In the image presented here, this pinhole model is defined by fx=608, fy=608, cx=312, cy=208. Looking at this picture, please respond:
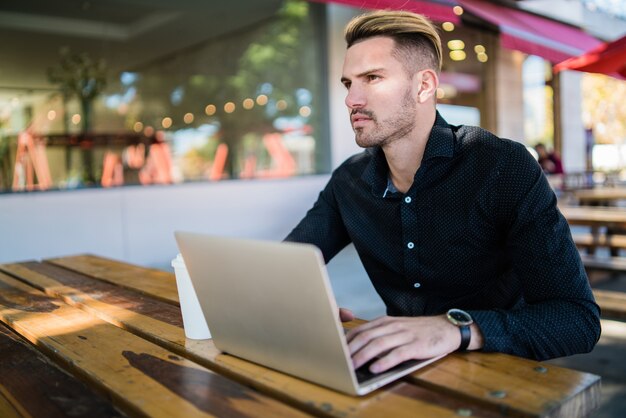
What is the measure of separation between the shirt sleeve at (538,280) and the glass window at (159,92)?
15.3 ft

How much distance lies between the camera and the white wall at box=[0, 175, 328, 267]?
4926mm

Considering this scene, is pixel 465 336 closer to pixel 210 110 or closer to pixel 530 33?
pixel 210 110

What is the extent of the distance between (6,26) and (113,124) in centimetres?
121

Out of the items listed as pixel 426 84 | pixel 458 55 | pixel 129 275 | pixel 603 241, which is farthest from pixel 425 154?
pixel 458 55

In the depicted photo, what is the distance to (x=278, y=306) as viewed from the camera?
2.93 ft

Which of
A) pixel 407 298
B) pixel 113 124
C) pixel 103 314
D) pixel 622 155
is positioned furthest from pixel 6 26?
pixel 622 155

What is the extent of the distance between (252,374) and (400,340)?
0.82 feet

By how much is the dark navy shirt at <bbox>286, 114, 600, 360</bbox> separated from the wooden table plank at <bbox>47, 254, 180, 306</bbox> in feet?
1.33

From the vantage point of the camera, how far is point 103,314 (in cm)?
150

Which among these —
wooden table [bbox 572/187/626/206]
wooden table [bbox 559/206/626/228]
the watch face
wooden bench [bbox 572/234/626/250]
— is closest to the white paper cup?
the watch face

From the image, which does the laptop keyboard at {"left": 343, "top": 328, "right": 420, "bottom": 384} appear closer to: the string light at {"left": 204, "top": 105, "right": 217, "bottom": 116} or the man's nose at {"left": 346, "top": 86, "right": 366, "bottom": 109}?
the man's nose at {"left": 346, "top": 86, "right": 366, "bottom": 109}

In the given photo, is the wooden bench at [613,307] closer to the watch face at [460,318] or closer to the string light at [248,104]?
the watch face at [460,318]

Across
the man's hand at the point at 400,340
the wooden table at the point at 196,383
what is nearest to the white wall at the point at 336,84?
the wooden table at the point at 196,383

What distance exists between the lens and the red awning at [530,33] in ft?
21.6
